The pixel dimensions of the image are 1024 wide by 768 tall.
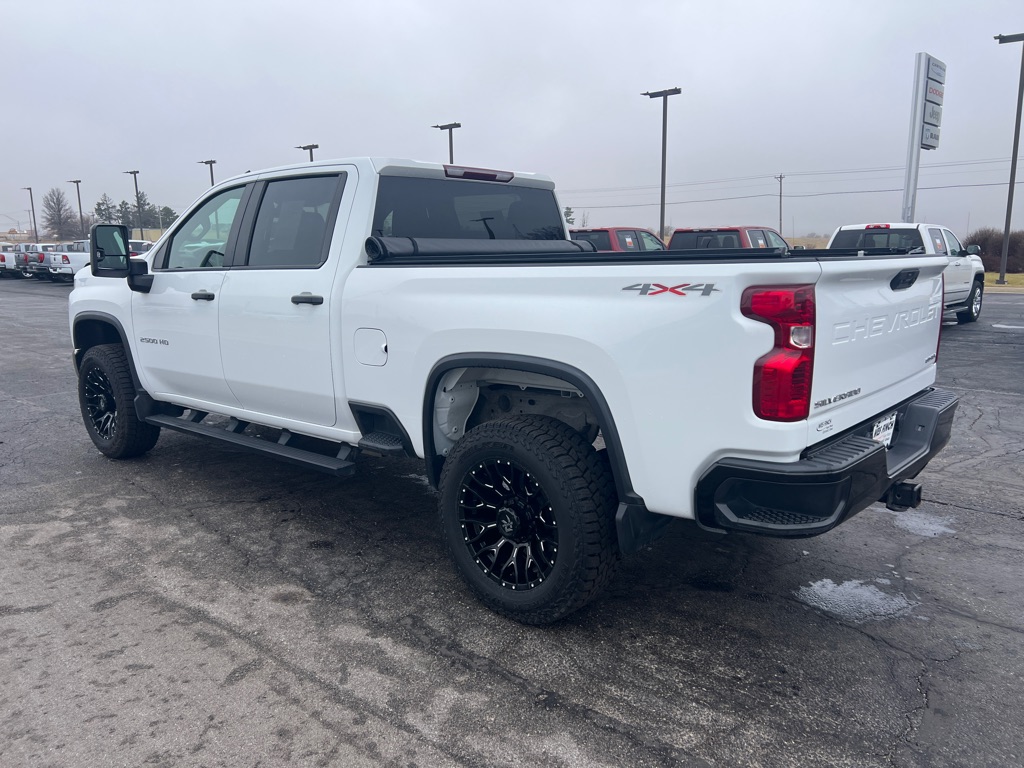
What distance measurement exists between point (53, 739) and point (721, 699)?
2287 mm

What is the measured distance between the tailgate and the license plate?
0.04 meters

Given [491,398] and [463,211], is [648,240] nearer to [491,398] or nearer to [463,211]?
[463,211]

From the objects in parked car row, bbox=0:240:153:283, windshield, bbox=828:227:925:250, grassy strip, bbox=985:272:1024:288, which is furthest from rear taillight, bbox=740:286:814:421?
grassy strip, bbox=985:272:1024:288

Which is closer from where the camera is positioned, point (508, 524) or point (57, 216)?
point (508, 524)

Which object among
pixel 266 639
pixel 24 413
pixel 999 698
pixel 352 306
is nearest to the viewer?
pixel 999 698

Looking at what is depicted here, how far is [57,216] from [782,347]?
4505 inches

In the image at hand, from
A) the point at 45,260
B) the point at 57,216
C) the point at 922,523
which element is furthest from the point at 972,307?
the point at 57,216

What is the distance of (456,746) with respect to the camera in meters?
2.58

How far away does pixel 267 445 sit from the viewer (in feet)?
15.0

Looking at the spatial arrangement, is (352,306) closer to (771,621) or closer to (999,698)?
(771,621)

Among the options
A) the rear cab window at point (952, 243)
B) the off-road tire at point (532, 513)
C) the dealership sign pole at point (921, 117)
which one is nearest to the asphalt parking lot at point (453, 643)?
the off-road tire at point (532, 513)

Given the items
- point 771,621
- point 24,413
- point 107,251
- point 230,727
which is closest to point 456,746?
point 230,727

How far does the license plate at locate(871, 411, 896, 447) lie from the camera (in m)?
3.23

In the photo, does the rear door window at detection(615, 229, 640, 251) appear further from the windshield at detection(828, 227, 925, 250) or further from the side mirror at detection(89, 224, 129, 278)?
the side mirror at detection(89, 224, 129, 278)
